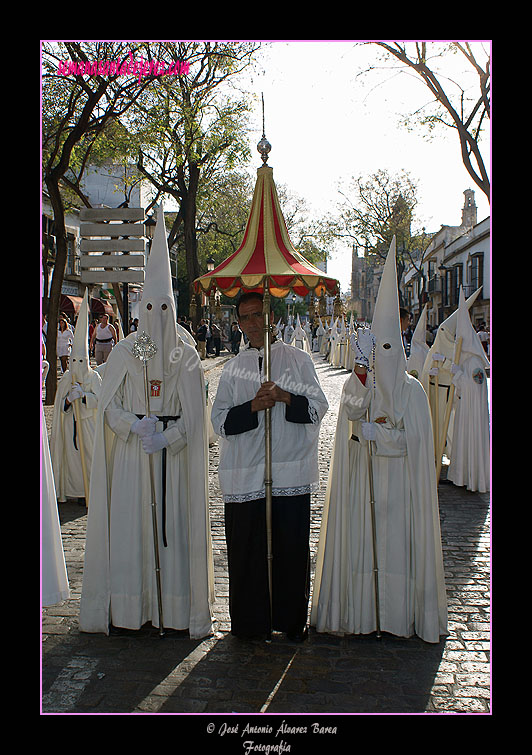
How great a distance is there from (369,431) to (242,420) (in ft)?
2.82

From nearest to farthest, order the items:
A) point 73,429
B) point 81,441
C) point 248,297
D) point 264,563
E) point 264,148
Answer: point 264,563 → point 248,297 → point 264,148 → point 81,441 → point 73,429

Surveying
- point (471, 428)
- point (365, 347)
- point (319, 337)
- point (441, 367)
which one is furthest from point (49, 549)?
point (319, 337)

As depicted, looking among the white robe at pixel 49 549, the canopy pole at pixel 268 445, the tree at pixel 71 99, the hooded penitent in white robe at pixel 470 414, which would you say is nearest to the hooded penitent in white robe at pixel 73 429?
the white robe at pixel 49 549

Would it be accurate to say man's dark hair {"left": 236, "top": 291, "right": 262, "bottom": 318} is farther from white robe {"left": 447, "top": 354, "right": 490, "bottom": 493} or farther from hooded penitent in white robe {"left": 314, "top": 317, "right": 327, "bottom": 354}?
hooded penitent in white robe {"left": 314, "top": 317, "right": 327, "bottom": 354}

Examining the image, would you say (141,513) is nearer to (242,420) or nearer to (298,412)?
(242,420)

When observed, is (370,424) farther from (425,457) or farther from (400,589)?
(400,589)

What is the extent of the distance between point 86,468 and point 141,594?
140 inches

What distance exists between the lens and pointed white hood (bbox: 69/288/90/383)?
7.23m

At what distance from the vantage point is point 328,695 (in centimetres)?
355

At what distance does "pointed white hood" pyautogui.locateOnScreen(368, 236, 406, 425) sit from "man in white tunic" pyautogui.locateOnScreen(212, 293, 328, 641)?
1.39ft

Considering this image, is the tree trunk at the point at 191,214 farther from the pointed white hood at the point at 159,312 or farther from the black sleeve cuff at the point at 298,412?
the black sleeve cuff at the point at 298,412

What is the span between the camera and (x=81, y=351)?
752 cm

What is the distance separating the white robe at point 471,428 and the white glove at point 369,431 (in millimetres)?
4371

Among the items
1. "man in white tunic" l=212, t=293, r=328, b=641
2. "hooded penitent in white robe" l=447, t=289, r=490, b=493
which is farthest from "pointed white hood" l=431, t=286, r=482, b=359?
"man in white tunic" l=212, t=293, r=328, b=641
